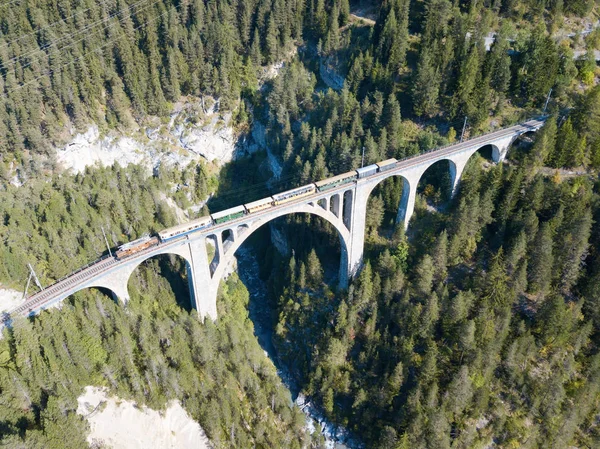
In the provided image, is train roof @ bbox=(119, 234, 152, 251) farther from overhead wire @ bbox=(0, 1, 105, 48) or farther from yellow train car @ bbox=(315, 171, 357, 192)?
overhead wire @ bbox=(0, 1, 105, 48)

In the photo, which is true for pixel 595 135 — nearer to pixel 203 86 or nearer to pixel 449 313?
pixel 449 313

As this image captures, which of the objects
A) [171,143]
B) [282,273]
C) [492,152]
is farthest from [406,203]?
[171,143]

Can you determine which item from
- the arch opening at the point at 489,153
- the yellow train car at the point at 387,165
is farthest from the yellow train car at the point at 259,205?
the arch opening at the point at 489,153

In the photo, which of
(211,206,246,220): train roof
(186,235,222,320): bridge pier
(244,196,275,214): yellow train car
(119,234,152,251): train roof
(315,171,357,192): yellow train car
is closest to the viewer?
(119,234,152,251): train roof

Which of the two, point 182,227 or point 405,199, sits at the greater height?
point 182,227

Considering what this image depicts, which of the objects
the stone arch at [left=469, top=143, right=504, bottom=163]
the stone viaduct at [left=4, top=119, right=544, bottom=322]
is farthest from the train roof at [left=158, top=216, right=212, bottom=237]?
the stone arch at [left=469, top=143, right=504, bottom=163]

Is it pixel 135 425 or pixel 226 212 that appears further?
pixel 226 212

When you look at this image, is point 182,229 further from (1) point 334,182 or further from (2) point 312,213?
(1) point 334,182
